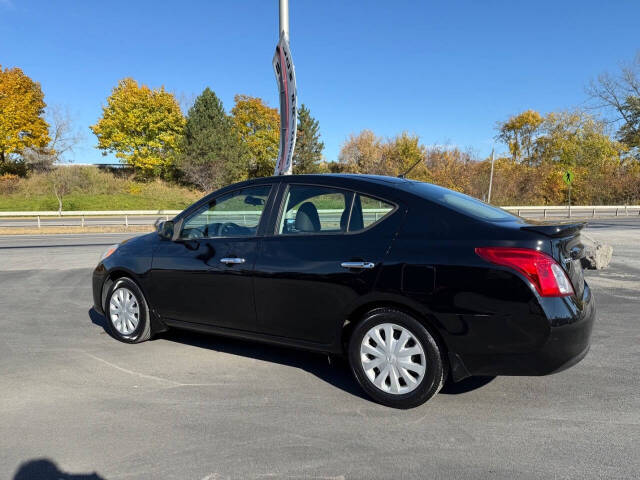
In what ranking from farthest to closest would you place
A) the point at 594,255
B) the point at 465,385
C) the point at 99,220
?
the point at 99,220, the point at 594,255, the point at 465,385

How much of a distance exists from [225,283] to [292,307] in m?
0.73

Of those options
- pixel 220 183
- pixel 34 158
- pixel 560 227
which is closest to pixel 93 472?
pixel 560 227

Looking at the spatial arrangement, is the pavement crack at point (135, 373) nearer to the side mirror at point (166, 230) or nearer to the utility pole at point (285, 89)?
the side mirror at point (166, 230)

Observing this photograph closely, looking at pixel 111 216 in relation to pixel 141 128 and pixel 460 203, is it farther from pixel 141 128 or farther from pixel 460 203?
pixel 460 203

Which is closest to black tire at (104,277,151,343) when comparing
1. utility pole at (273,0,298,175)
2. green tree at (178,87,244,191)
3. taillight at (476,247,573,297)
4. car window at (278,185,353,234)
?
car window at (278,185,353,234)

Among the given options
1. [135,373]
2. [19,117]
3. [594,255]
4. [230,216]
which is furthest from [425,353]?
[19,117]

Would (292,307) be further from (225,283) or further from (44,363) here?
(44,363)

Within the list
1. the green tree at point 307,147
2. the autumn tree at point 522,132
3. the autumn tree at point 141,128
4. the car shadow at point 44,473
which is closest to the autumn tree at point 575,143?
the autumn tree at point 522,132

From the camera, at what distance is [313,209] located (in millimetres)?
4074

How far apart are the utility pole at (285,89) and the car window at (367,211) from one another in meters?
6.72

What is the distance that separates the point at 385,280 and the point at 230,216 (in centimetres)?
182

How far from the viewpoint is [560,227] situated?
3.26 meters

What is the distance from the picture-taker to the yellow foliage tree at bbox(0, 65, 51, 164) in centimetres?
4166

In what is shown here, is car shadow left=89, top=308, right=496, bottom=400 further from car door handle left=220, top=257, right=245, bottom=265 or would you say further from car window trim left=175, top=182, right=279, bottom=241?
car window trim left=175, top=182, right=279, bottom=241
